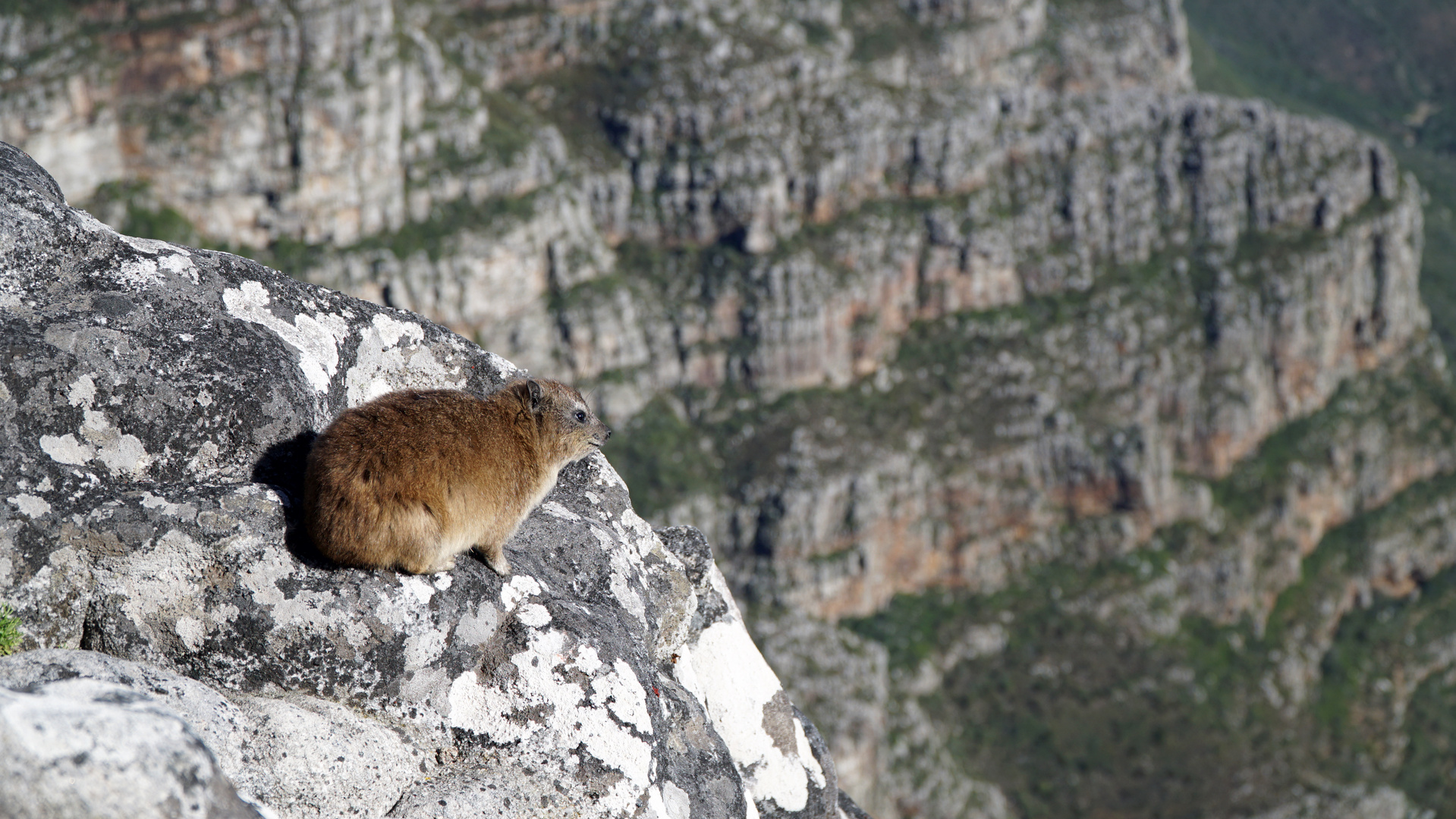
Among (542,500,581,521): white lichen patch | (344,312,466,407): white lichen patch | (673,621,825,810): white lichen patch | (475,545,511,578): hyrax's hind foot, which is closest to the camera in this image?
(475,545,511,578): hyrax's hind foot

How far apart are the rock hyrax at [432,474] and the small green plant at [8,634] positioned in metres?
2.15

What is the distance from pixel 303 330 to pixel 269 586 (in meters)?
3.53

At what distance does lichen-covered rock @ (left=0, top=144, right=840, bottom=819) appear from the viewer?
930cm

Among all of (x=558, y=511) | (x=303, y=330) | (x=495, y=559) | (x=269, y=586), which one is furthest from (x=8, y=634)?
(x=558, y=511)

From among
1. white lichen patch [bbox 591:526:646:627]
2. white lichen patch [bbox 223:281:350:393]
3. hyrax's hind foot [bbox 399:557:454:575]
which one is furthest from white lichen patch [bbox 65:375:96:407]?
white lichen patch [bbox 591:526:646:627]

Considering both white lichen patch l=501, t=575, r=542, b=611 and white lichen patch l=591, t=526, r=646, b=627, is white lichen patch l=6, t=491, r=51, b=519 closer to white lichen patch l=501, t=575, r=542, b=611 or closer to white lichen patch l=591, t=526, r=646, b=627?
white lichen patch l=501, t=575, r=542, b=611

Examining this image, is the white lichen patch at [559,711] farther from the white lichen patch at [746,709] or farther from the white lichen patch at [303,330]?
the white lichen patch at [303,330]

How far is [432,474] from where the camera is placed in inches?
399

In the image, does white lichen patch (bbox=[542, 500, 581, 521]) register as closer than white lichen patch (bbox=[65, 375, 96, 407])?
No

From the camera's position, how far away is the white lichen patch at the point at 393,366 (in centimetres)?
1262

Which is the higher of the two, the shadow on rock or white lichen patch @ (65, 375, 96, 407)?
white lichen patch @ (65, 375, 96, 407)

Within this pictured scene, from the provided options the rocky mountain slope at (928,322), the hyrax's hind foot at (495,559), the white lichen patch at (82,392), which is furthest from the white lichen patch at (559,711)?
the rocky mountain slope at (928,322)

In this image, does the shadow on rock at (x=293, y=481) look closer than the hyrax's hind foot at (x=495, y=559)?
Yes

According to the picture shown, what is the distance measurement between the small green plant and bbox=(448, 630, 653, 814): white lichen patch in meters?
3.23
